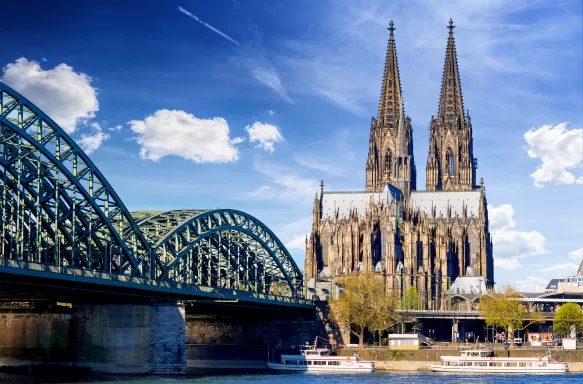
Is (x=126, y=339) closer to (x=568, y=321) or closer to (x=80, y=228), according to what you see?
(x=80, y=228)

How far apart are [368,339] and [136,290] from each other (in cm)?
5501

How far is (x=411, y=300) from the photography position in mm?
166625

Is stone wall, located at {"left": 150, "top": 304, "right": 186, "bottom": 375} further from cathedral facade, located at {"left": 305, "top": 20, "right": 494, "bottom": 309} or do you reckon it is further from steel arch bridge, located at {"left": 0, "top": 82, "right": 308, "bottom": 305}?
cathedral facade, located at {"left": 305, "top": 20, "right": 494, "bottom": 309}

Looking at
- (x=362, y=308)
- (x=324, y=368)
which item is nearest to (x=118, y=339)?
(x=324, y=368)

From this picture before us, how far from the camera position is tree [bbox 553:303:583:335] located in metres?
137

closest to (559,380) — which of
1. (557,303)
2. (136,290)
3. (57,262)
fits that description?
(136,290)

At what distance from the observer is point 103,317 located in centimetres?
8575

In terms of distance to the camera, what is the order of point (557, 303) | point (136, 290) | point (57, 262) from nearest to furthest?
point (57, 262) → point (136, 290) → point (557, 303)

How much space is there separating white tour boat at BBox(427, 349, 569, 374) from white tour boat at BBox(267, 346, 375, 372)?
7329 mm

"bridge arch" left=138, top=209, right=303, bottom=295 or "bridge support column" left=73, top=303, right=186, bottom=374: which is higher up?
"bridge arch" left=138, top=209, right=303, bottom=295

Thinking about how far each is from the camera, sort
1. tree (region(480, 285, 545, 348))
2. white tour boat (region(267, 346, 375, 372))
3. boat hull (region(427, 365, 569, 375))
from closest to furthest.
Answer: boat hull (region(427, 365, 569, 375)) → white tour boat (region(267, 346, 375, 372)) → tree (region(480, 285, 545, 348))

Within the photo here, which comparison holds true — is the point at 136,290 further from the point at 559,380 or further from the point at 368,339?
the point at 368,339

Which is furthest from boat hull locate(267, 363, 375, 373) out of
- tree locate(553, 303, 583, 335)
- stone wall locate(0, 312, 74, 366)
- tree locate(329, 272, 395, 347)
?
tree locate(553, 303, 583, 335)

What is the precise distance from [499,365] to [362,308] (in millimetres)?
24995
